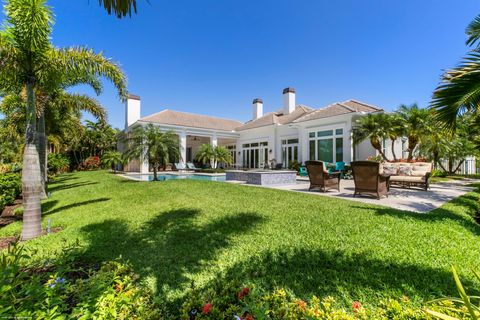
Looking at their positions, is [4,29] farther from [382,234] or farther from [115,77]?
[382,234]

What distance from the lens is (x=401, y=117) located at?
14.9m

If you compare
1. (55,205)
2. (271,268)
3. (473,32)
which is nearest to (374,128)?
(473,32)

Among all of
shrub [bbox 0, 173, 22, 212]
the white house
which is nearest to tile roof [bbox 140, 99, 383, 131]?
the white house

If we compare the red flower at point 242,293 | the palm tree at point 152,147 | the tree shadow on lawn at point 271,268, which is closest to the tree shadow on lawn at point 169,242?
the tree shadow on lawn at point 271,268

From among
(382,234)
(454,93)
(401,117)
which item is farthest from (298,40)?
(382,234)

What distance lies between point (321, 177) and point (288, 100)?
18.6 meters

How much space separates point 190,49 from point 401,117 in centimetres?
1578

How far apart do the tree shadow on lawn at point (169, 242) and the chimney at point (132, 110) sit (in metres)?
23.4

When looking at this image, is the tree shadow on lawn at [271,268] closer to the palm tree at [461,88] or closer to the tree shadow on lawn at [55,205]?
the palm tree at [461,88]

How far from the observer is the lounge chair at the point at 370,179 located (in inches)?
323

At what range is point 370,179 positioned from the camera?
8.41m

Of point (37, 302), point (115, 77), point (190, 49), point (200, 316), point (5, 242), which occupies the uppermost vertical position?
point (190, 49)

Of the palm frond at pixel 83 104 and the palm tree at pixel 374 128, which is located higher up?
the palm frond at pixel 83 104

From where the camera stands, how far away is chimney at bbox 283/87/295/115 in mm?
26295
